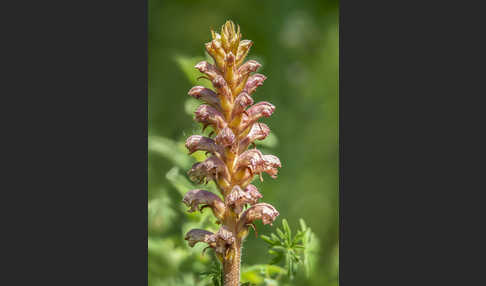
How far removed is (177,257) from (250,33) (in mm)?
3612

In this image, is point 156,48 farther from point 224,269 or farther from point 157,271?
point 224,269

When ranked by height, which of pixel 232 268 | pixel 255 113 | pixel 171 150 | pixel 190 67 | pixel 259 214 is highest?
pixel 190 67

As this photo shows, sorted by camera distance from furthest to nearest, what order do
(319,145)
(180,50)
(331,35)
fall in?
(331,35) → (319,145) → (180,50)

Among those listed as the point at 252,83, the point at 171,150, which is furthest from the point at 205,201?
the point at 171,150

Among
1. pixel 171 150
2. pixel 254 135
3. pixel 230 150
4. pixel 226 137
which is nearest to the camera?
pixel 226 137

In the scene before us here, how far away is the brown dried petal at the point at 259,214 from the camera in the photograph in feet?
11.7

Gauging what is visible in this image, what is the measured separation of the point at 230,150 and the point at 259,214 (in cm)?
44

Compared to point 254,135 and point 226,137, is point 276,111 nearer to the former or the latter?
point 254,135

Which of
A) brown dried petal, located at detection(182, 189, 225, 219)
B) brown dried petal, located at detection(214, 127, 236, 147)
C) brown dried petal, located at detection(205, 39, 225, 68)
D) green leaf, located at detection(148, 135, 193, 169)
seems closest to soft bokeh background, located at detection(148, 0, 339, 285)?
green leaf, located at detection(148, 135, 193, 169)

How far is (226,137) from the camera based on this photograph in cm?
344

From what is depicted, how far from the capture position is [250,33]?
7.62m

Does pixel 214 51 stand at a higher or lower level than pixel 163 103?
lower

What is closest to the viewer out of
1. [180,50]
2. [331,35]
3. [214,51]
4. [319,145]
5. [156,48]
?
[214,51]

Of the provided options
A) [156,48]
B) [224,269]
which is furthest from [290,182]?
[224,269]
